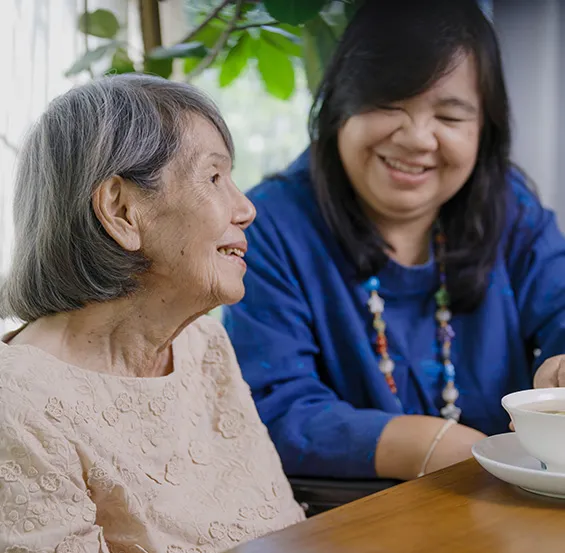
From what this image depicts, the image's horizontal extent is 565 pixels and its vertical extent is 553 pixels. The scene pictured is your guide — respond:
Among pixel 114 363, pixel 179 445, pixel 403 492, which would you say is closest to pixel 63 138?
pixel 114 363

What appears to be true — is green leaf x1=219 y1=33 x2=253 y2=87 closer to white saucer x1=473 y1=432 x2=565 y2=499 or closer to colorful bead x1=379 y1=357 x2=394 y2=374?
colorful bead x1=379 y1=357 x2=394 y2=374

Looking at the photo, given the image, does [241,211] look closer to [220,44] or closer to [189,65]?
[220,44]

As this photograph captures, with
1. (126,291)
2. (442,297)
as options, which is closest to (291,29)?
(442,297)

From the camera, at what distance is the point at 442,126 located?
1731 millimetres

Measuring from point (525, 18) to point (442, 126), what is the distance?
1.15m

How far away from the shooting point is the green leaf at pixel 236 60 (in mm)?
1999

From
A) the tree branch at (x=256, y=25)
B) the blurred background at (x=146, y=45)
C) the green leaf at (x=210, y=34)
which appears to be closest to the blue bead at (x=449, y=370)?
the blurred background at (x=146, y=45)

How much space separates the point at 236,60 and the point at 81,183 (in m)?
1.04

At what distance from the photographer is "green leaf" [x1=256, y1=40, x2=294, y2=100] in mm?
2039

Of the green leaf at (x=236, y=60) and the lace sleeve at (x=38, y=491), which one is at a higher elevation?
the green leaf at (x=236, y=60)

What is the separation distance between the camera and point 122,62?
1.96 meters

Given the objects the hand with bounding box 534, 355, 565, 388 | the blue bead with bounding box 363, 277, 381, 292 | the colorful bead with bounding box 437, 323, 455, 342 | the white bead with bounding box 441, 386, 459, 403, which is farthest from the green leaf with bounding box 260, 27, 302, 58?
the hand with bounding box 534, 355, 565, 388

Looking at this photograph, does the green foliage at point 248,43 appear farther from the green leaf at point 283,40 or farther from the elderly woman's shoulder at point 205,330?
the elderly woman's shoulder at point 205,330

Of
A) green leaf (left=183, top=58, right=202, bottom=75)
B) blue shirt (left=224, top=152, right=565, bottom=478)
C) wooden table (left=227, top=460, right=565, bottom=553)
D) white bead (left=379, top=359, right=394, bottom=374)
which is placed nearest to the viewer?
wooden table (left=227, top=460, right=565, bottom=553)
